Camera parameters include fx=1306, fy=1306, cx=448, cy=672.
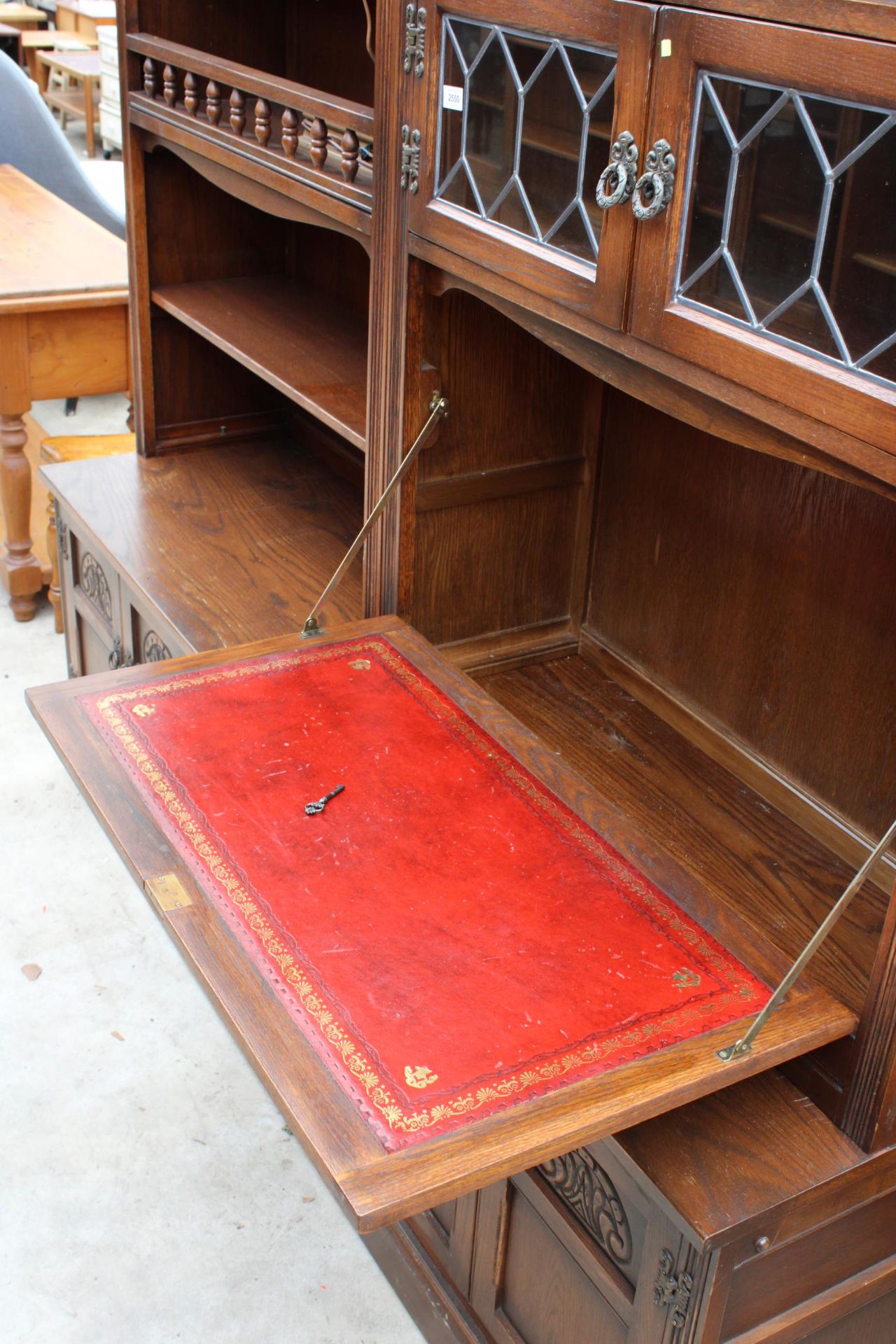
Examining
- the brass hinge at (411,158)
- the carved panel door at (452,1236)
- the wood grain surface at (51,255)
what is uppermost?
the brass hinge at (411,158)

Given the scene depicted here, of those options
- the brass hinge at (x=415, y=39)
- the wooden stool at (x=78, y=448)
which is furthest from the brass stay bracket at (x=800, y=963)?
the wooden stool at (x=78, y=448)

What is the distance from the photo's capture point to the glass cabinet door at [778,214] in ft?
3.56

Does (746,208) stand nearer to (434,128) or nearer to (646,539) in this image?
(434,128)

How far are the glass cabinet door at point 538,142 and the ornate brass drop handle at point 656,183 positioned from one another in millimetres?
21

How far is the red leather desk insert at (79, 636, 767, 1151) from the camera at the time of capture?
1.19 metres

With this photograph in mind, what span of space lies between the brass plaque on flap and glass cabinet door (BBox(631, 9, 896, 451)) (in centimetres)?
75

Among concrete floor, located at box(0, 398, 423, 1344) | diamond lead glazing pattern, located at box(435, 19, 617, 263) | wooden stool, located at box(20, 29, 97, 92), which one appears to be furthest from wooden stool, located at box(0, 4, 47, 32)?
diamond lead glazing pattern, located at box(435, 19, 617, 263)

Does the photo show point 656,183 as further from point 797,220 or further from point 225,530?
point 225,530

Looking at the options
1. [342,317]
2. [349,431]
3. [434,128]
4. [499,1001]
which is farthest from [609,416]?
[499,1001]

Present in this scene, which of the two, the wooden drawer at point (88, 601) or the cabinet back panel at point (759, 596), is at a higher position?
the cabinet back panel at point (759, 596)

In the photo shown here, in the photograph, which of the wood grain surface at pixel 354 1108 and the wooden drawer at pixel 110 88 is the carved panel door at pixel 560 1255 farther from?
the wooden drawer at pixel 110 88

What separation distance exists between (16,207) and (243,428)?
5.81 ft

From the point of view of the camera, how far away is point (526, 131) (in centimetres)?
149

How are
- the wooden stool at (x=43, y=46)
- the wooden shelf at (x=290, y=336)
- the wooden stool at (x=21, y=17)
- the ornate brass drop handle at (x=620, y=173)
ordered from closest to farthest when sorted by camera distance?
1. the ornate brass drop handle at (x=620, y=173)
2. the wooden shelf at (x=290, y=336)
3. the wooden stool at (x=43, y=46)
4. the wooden stool at (x=21, y=17)
